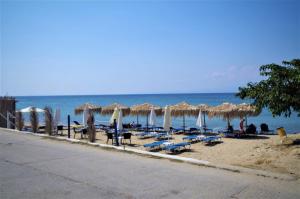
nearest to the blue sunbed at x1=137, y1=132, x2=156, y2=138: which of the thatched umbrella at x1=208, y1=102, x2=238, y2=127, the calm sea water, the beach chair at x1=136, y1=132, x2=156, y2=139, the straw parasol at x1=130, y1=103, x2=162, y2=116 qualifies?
the beach chair at x1=136, y1=132, x2=156, y2=139

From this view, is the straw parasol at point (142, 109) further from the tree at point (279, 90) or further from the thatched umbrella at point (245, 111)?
the tree at point (279, 90)

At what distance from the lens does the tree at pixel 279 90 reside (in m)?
9.82

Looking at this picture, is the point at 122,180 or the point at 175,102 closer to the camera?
the point at 122,180

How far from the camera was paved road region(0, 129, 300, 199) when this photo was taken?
5.61 m

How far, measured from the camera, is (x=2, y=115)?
829 inches

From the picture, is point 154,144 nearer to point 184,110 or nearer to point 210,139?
point 210,139

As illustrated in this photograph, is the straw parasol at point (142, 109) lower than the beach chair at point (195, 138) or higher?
higher

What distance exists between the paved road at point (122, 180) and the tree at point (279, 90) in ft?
13.2

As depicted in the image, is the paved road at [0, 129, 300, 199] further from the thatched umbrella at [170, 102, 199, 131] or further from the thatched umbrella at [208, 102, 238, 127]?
the thatched umbrella at [170, 102, 199, 131]

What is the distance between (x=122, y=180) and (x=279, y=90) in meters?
6.38

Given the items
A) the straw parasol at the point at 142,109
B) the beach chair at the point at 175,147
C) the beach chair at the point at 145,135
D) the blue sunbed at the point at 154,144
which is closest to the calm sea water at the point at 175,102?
the straw parasol at the point at 142,109

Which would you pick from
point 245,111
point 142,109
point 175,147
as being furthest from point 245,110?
point 142,109

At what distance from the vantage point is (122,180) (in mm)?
6512

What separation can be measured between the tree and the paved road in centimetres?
402
